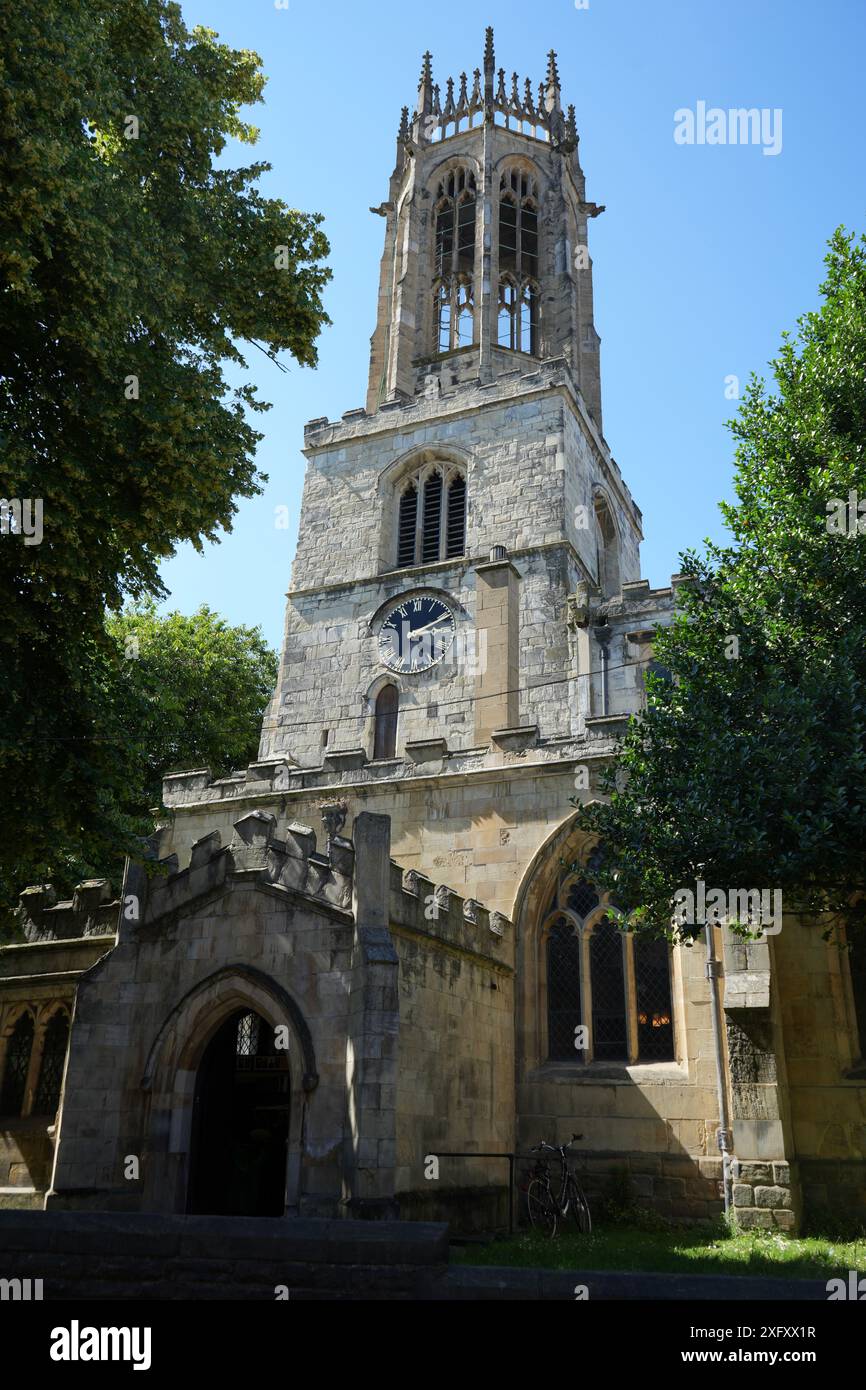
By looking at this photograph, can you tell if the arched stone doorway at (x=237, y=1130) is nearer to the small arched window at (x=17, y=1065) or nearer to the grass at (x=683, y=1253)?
the grass at (x=683, y=1253)

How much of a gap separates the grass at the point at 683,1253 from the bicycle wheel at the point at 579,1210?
0.60 ft

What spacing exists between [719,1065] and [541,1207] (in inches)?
130

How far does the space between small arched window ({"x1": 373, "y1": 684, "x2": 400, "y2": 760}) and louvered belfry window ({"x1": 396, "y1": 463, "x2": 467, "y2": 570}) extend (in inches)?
174

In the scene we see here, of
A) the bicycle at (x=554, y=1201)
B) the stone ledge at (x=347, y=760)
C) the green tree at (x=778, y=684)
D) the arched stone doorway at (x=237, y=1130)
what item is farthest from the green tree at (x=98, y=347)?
the bicycle at (x=554, y=1201)

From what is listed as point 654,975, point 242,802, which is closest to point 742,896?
point 654,975

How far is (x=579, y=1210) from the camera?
14.2m

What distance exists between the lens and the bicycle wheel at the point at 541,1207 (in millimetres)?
14312

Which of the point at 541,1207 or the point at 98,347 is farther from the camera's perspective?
the point at 541,1207

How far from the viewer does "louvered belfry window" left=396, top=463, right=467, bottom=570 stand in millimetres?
32844

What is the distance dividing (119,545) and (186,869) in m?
4.90

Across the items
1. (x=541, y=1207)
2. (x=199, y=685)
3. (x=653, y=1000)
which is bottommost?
(x=541, y=1207)

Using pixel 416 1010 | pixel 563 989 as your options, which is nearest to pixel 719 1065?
pixel 563 989

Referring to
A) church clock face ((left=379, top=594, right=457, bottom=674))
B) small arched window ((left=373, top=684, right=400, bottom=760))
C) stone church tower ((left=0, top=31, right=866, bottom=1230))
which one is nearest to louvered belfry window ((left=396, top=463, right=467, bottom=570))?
church clock face ((left=379, top=594, right=457, bottom=674))

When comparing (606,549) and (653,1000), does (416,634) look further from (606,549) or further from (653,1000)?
(653,1000)
